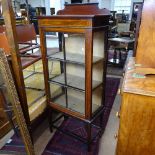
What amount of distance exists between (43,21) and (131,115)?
1.10 meters

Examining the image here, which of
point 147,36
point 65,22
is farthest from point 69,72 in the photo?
point 147,36

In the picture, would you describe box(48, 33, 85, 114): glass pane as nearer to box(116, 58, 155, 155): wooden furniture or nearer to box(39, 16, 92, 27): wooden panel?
box(39, 16, 92, 27): wooden panel

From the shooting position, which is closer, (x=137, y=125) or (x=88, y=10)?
(x=137, y=125)

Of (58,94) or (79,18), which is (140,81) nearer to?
(79,18)

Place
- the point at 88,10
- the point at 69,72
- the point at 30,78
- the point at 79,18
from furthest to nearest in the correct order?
the point at 30,78 < the point at 69,72 < the point at 88,10 < the point at 79,18

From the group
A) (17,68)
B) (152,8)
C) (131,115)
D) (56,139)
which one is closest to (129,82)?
(131,115)

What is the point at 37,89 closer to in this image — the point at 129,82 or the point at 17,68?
the point at 17,68

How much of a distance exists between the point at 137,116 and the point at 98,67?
746 millimetres

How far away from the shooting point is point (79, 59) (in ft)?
4.97

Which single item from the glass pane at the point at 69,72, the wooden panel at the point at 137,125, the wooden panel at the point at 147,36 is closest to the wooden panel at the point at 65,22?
the glass pane at the point at 69,72

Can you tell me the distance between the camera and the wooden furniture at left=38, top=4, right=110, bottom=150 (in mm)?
1297

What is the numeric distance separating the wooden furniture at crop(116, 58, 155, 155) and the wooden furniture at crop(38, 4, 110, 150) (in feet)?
1.55

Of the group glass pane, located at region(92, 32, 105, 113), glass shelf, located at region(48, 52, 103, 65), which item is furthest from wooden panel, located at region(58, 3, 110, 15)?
glass shelf, located at region(48, 52, 103, 65)

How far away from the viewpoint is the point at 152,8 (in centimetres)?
105
